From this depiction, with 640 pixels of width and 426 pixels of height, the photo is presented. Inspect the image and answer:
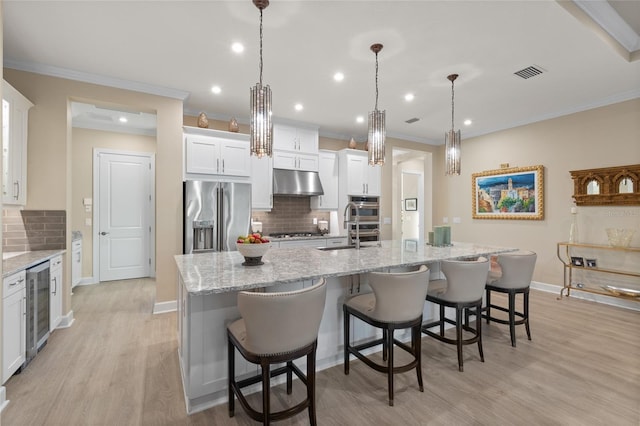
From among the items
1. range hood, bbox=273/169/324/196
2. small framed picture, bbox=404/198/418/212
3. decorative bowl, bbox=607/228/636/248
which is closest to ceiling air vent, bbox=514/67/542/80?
decorative bowl, bbox=607/228/636/248

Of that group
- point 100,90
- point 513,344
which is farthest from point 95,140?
point 513,344

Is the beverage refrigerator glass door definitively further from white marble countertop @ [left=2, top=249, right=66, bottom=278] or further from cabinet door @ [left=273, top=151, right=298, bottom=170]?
cabinet door @ [left=273, top=151, right=298, bottom=170]

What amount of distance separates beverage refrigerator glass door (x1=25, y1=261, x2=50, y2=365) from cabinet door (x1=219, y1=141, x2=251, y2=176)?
2.30 meters

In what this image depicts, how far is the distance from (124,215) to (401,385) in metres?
5.46

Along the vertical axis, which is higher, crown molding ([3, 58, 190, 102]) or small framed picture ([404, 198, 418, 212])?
crown molding ([3, 58, 190, 102])

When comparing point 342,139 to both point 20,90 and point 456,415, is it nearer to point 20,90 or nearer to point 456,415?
point 20,90

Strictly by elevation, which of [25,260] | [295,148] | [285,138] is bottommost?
[25,260]

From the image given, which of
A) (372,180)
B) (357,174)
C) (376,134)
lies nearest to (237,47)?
(376,134)

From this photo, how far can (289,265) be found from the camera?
2342mm

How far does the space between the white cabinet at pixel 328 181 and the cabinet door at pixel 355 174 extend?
0.24 metres

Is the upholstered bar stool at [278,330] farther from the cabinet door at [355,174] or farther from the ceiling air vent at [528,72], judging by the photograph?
the cabinet door at [355,174]

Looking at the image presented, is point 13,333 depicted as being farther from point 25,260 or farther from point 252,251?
point 252,251

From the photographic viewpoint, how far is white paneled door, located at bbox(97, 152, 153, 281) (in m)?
5.42

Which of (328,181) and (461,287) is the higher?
(328,181)
